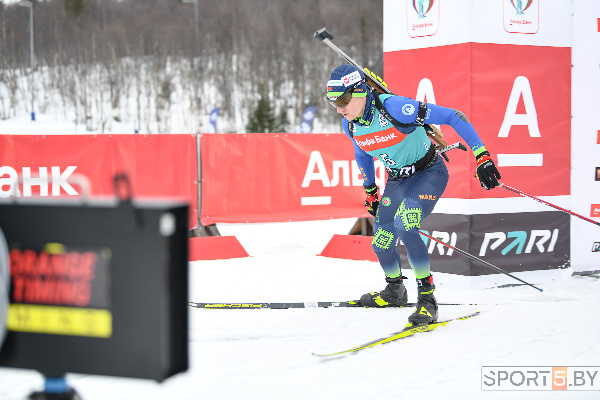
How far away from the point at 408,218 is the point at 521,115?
2.48m

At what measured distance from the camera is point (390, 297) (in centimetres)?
585

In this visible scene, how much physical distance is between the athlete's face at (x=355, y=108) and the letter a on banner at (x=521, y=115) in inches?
89.4

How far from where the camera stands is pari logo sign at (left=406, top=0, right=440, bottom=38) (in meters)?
6.94

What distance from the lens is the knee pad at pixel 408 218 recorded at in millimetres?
5184

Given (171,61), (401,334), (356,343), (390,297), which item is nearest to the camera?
(356,343)

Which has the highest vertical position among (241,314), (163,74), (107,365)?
(163,74)

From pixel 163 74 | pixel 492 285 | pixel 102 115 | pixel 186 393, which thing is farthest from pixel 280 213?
pixel 163 74

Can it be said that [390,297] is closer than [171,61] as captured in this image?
Yes

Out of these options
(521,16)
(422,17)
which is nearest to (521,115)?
(521,16)

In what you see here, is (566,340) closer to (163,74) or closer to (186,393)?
(186,393)

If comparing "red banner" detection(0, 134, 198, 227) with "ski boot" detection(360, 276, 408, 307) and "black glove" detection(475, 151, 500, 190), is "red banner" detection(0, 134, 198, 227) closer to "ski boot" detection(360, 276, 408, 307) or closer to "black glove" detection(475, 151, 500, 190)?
"ski boot" detection(360, 276, 408, 307)

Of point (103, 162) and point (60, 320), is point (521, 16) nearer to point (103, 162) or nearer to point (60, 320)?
point (103, 162)

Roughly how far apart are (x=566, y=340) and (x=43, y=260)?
143 inches

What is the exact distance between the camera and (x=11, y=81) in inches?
1929
